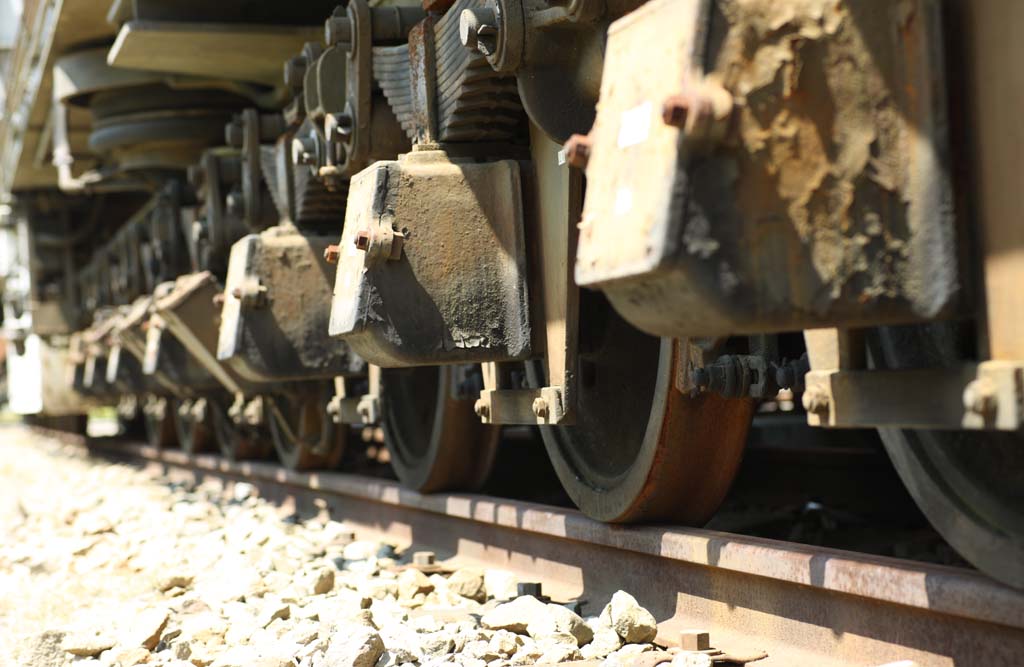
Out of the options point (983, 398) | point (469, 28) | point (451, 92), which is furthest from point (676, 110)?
point (451, 92)

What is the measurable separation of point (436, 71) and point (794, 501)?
2573 mm

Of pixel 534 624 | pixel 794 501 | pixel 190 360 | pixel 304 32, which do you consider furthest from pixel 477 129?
pixel 190 360

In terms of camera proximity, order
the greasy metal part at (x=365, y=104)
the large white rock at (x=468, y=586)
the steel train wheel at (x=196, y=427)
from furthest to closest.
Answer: the steel train wheel at (x=196, y=427) → the greasy metal part at (x=365, y=104) → the large white rock at (x=468, y=586)

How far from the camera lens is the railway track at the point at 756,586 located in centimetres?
255

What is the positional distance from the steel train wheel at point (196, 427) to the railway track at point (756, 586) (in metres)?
4.70

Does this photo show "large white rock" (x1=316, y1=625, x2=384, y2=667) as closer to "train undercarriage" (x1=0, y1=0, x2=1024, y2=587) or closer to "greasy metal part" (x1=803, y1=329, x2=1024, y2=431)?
"train undercarriage" (x1=0, y1=0, x2=1024, y2=587)

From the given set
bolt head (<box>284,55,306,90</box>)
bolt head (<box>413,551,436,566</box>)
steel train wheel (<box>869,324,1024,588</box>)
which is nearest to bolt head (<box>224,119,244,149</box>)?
bolt head (<box>284,55,306,90</box>)

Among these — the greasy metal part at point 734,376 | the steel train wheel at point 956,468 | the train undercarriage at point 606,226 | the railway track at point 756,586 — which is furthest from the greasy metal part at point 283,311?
the steel train wheel at point 956,468

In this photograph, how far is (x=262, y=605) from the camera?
411cm

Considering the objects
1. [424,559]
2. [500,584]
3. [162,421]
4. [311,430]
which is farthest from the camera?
[162,421]

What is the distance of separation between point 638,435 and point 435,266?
0.97 metres

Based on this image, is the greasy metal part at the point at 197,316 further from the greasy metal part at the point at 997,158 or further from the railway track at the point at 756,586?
the greasy metal part at the point at 997,158

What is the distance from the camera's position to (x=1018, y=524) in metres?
2.58

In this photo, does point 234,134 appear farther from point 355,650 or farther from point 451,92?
point 355,650
